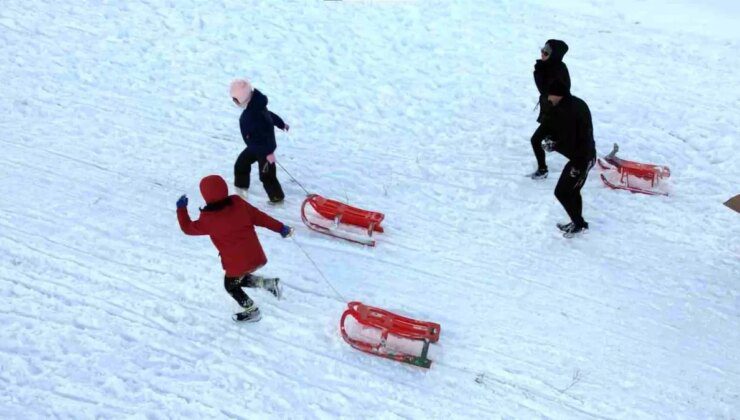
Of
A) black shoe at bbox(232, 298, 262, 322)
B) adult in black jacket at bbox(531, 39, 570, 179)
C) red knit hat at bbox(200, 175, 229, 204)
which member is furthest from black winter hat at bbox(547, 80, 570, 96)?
black shoe at bbox(232, 298, 262, 322)

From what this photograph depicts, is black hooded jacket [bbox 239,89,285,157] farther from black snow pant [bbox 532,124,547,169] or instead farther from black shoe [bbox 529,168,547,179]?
black shoe [bbox 529,168,547,179]

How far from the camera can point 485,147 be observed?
323 inches

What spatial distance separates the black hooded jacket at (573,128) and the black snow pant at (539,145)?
79 centimetres

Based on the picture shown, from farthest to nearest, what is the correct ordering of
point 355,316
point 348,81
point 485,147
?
1. point 348,81
2. point 485,147
3. point 355,316

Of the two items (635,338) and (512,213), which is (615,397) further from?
(512,213)

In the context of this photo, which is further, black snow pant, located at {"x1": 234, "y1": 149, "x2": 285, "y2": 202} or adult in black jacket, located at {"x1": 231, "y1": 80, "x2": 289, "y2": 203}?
black snow pant, located at {"x1": 234, "y1": 149, "x2": 285, "y2": 202}

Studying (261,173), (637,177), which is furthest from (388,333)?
(637,177)

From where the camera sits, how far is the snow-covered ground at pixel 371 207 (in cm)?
515

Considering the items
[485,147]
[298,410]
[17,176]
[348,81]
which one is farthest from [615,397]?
[17,176]

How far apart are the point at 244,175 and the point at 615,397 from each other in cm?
431

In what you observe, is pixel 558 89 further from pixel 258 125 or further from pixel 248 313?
pixel 248 313

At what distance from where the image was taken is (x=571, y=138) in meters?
6.20

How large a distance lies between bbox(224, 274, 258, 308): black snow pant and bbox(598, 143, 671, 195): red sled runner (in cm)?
439

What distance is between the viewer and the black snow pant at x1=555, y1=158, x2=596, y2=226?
20.7 feet
